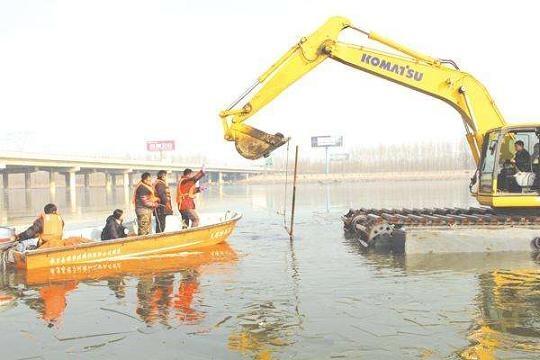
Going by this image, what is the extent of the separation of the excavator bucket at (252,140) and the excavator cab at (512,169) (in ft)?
17.4

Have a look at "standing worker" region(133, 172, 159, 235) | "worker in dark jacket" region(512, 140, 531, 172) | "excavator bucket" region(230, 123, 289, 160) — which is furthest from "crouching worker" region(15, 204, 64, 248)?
"worker in dark jacket" region(512, 140, 531, 172)

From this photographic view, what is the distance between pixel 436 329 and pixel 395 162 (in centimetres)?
14443

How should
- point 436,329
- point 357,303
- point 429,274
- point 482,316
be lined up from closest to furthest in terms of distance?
point 436,329, point 482,316, point 357,303, point 429,274

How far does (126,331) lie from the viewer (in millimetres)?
7184

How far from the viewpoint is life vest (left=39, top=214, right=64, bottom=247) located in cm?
1171

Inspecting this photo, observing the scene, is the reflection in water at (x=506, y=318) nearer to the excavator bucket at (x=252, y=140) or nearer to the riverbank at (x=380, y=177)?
the excavator bucket at (x=252, y=140)

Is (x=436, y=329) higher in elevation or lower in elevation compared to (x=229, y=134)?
lower

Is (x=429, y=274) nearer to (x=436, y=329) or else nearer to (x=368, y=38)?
(x=436, y=329)

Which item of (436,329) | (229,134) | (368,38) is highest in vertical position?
(368,38)

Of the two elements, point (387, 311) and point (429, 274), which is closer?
point (387, 311)

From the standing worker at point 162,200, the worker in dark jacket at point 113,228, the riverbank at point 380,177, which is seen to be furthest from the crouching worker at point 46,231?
the riverbank at point 380,177

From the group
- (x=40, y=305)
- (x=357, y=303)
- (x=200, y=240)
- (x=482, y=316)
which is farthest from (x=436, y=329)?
(x=200, y=240)

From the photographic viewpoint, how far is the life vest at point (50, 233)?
11.7m

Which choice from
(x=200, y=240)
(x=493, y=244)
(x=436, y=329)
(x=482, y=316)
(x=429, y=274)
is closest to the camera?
(x=436, y=329)
